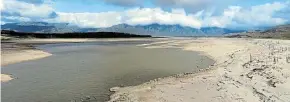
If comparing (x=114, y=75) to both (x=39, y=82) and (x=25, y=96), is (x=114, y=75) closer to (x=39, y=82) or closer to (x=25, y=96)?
(x=39, y=82)

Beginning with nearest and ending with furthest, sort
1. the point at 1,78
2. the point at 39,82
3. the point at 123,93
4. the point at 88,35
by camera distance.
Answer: the point at 123,93, the point at 39,82, the point at 1,78, the point at 88,35

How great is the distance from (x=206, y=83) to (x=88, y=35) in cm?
15564

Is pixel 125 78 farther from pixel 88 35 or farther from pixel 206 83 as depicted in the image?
pixel 88 35

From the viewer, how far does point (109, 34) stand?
608 feet

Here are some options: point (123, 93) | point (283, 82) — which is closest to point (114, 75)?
point (123, 93)

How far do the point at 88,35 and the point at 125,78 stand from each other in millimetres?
149008

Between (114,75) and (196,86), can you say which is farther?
(114,75)

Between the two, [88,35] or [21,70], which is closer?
[21,70]

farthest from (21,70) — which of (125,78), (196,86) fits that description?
(196,86)

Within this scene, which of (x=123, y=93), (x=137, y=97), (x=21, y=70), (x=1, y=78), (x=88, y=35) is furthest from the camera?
(x=88, y=35)

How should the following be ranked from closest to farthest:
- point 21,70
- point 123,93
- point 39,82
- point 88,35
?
point 123,93 < point 39,82 < point 21,70 < point 88,35

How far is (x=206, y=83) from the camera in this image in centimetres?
2252

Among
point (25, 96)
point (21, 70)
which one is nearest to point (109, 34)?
point (21, 70)

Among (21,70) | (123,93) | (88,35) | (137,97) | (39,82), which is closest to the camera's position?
(137,97)
